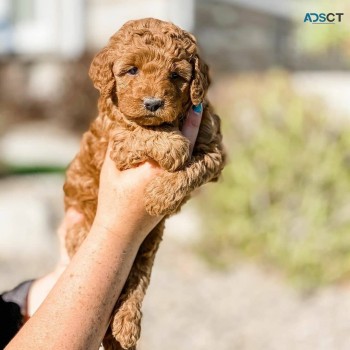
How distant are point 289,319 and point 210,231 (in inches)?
74.4

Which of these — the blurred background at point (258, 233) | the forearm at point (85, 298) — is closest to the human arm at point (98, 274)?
the forearm at point (85, 298)

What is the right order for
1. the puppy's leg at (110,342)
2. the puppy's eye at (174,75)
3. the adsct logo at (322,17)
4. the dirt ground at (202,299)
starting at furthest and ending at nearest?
the adsct logo at (322,17)
the dirt ground at (202,299)
the puppy's leg at (110,342)
the puppy's eye at (174,75)

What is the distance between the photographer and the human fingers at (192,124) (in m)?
2.79

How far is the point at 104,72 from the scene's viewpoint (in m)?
2.76

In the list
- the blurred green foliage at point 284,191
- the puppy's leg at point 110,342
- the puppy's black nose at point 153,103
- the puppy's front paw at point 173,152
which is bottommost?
the puppy's leg at point 110,342

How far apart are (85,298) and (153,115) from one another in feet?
2.24

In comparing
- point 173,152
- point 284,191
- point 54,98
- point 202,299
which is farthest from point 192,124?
point 54,98

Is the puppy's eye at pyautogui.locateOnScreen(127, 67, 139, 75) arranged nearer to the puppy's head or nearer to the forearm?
the puppy's head

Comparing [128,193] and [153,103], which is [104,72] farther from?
[128,193]

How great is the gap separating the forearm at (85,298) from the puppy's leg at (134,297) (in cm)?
15

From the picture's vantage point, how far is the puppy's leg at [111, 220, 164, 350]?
285 centimetres

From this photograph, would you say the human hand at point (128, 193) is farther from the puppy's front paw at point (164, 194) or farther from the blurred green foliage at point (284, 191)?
the blurred green foliage at point (284, 191)

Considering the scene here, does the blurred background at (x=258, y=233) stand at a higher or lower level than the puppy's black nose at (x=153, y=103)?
higher

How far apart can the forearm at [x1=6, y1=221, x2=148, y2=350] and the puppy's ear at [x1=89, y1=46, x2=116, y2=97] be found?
1.72ft
